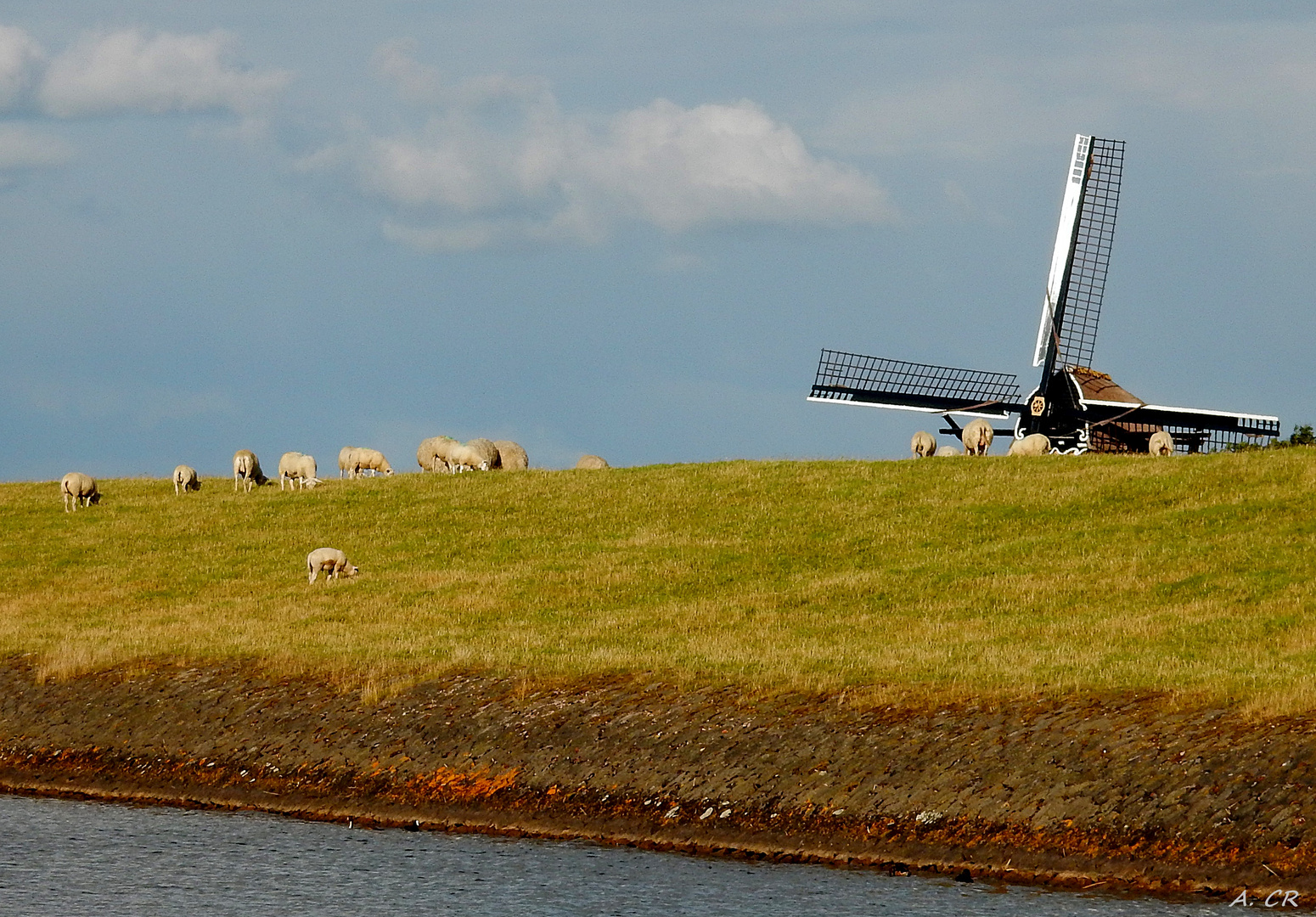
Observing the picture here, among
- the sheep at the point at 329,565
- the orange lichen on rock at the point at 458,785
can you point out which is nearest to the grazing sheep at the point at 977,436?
the sheep at the point at 329,565

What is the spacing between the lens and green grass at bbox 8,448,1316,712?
29.4 metres

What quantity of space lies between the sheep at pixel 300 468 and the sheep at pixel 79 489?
21.6ft

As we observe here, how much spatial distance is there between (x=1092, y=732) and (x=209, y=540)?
32595mm

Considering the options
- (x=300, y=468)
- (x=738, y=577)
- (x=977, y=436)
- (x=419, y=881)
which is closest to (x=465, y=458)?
(x=300, y=468)

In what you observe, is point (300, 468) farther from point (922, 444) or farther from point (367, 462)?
point (922, 444)

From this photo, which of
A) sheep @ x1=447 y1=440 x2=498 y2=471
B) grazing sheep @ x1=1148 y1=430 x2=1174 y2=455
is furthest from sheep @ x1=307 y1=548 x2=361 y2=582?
grazing sheep @ x1=1148 y1=430 x2=1174 y2=455

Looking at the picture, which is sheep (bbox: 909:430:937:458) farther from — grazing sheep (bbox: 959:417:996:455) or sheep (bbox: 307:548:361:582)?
sheep (bbox: 307:548:361:582)

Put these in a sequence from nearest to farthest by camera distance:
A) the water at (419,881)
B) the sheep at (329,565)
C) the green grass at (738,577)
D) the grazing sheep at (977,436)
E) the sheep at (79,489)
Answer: the water at (419,881), the green grass at (738,577), the sheep at (329,565), the sheep at (79,489), the grazing sheep at (977,436)

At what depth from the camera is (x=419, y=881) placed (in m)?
20.4

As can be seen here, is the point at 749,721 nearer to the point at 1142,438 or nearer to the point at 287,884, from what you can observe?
the point at 287,884

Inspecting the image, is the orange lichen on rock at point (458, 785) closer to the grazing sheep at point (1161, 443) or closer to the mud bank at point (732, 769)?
the mud bank at point (732, 769)

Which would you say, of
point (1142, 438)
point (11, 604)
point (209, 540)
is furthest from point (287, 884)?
point (1142, 438)

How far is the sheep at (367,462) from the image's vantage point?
2498 inches

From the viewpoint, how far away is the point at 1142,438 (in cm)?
6831
